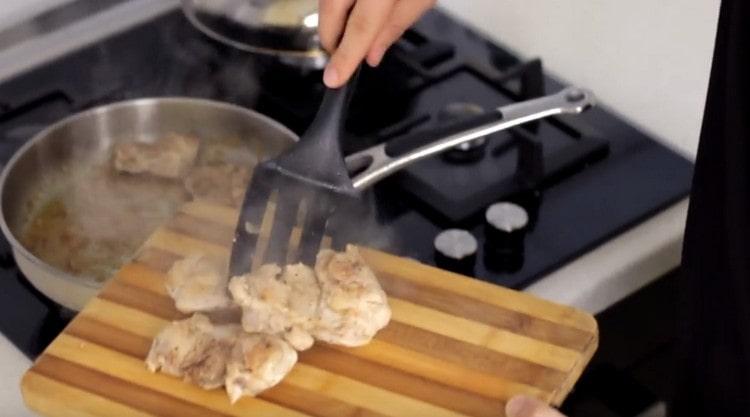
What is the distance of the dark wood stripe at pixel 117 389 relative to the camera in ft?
2.88

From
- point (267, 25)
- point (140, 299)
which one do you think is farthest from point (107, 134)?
point (140, 299)

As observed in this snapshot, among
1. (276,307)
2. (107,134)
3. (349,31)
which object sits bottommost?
(107,134)

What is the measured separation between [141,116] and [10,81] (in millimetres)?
177

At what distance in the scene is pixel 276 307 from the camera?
2.97ft

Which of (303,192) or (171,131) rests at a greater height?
(303,192)

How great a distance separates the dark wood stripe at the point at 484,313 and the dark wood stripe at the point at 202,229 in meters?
0.13

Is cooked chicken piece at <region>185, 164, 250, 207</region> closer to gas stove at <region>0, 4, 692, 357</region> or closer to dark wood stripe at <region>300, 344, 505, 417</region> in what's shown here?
gas stove at <region>0, 4, 692, 357</region>

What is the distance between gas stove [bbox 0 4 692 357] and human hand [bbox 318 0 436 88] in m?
0.20

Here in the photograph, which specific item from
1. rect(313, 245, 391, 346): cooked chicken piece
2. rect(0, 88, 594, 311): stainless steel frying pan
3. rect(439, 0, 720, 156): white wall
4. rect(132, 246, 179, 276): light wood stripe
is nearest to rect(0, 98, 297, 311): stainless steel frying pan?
rect(0, 88, 594, 311): stainless steel frying pan

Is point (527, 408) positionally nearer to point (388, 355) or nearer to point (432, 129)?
point (388, 355)

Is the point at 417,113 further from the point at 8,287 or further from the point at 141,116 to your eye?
the point at 8,287

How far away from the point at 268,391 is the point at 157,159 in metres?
0.36

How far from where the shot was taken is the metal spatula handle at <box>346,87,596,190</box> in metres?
1.09

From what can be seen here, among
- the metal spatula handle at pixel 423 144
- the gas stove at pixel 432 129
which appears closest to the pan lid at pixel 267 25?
the gas stove at pixel 432 129
